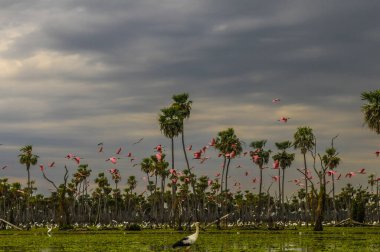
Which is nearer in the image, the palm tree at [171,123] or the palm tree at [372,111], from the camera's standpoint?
the palm tree at [372,111]

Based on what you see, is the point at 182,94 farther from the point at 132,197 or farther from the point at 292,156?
the point at 132,197

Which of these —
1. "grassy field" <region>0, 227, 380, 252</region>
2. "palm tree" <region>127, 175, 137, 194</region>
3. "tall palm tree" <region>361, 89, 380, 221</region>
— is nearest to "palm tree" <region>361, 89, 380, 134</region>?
"tall palm tree" <region>361, 89, 380, 221</region>

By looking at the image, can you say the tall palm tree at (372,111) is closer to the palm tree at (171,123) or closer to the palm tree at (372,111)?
the palm tree at (372,111)

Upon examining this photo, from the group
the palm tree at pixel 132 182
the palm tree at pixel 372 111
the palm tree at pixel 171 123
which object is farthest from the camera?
the palm tree at pixel 132 182

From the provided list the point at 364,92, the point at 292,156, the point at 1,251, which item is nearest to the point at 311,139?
the point at 292,156

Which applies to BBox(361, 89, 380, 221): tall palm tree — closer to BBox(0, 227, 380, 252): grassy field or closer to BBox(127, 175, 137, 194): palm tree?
BBox(0, 227, 380, 252): grassy field

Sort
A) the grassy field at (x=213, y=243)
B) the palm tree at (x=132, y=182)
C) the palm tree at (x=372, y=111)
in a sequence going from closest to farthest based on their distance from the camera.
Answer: the grassy field at (x=213, y=243) → the palm tree at (x=372, y=111) → the palm tree at (x=132, y=182)

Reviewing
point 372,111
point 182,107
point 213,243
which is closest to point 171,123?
point 182,107

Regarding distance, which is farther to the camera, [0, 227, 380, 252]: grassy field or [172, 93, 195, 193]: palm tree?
[172, 93, 195, 193]: palm tree

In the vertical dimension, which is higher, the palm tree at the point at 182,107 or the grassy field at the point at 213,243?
the palm tree at the point at 182,107

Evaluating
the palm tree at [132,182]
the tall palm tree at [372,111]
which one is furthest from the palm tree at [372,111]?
the palm tree at [132,182]

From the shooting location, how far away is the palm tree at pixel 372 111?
6538cm

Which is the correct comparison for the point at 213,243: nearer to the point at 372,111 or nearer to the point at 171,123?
the point at 372,111

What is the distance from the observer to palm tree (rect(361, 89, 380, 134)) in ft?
214
